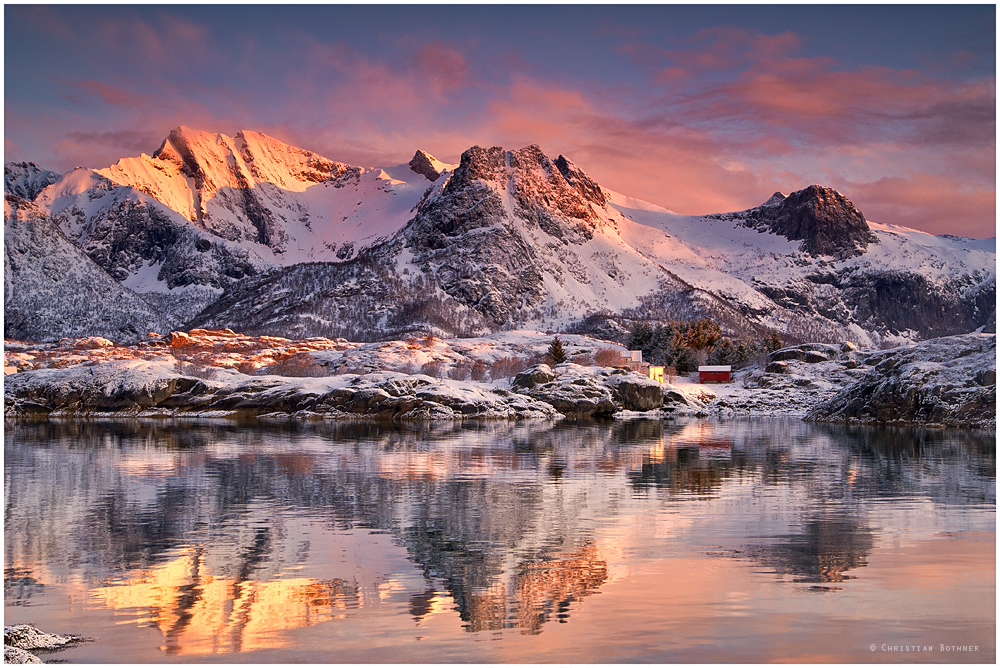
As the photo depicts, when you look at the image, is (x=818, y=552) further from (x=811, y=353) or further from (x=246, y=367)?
(x=246, y=367)

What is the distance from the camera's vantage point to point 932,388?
279ft

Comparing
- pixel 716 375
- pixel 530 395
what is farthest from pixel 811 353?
pixel 530 395

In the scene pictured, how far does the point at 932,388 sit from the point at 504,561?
2865 inches

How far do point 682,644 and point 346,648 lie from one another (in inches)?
213

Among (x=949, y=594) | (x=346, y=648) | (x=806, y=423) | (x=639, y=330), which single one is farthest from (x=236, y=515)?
(x=639, y=330)

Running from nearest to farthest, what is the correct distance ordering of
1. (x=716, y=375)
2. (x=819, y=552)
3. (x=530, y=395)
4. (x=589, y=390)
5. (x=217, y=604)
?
(x=217, y=604) < (x=819, y=552) < (x=589, y=390) < (x=530, y=395) < (x=716, y=375)

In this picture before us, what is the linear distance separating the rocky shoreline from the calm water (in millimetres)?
42761

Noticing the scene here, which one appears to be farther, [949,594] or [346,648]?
[949,594]

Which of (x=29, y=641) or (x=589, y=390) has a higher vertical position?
(x=589, y=390)

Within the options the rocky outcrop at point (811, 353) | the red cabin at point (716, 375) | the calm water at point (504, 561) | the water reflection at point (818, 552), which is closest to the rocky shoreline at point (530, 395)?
the red cabin at point (716, 375)

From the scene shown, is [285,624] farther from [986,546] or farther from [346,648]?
[986,546]

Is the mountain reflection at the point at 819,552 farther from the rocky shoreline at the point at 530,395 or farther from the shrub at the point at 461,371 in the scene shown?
the shrub at the point at 461,371

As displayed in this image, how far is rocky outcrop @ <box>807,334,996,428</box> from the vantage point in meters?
80.9

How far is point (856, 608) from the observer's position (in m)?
18.2
